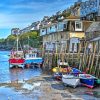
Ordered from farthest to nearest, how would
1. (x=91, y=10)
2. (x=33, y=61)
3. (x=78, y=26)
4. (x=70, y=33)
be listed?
(x=91, y=10) → (x=33, y=61) → (x=70, y=33) → (x=78, y=26)

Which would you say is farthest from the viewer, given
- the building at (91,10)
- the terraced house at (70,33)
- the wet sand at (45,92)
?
the building at (91,10)

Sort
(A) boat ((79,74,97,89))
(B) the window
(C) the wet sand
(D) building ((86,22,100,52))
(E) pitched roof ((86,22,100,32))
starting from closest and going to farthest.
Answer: (C) the wet sand → (A) boat ((79,74,97,89)) → (D) building ((86,22,100,52)) → (E) pitched roof ((86,22,100,32)) → (B) the window

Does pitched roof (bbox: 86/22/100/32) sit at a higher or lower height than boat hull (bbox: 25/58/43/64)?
higher

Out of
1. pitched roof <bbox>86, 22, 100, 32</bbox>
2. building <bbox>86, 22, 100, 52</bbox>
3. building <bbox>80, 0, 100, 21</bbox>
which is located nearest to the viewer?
building <bbox>86, 22, 100, 52</bbox>

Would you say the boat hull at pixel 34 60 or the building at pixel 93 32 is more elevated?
the building at pixel 93 32

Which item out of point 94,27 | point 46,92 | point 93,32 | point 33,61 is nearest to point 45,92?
point 46,92

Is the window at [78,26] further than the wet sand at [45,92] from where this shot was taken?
Yes

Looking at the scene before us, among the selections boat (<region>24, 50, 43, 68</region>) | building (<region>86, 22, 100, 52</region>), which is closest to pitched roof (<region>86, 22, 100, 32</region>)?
building (<region>86, 22, 100, 52</region>)

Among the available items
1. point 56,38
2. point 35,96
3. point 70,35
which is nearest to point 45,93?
point 35,96

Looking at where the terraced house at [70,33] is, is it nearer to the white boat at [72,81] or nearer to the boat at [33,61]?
the boat at [33,61]

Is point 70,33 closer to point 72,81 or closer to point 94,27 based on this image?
point 94,27

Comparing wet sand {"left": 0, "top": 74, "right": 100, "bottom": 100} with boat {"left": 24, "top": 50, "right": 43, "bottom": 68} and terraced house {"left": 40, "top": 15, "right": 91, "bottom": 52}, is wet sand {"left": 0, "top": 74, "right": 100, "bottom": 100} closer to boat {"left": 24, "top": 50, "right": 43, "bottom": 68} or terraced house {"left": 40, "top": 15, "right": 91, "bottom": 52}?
terraced house {"left": 40, "top": 15, "right": 91, "bottom": 52}

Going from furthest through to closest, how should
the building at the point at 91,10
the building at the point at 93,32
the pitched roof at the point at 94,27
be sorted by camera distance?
the building at the point at 91,10, the pitched roof at the point at 94,27, the building at the point at 93,32

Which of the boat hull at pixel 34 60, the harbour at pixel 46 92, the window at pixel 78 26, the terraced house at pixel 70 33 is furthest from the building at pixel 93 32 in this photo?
the harbour at pixel 46 92
